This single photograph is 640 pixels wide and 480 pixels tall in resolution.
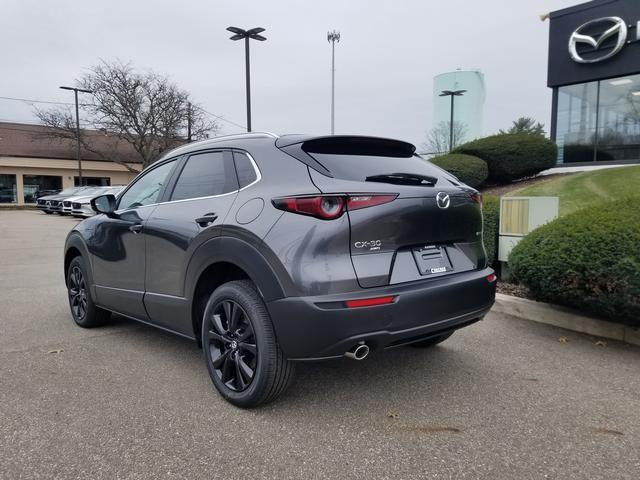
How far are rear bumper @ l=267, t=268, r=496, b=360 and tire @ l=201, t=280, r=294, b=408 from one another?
0.13m

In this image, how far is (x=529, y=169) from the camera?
15.0 metres

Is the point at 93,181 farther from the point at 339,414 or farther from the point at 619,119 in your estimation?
the point at 339,414

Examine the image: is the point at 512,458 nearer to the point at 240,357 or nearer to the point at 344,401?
the point at 344,401

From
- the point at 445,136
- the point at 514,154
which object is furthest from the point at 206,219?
the point at 445,136

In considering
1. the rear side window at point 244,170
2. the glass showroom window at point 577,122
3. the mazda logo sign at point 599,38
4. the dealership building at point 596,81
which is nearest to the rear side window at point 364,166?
the rear side window at point 244,170

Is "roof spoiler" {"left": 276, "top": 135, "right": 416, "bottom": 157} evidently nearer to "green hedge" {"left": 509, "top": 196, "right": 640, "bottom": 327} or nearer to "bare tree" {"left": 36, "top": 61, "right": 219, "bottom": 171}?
"green hedge" {"left": 509, "top": 196, "right": 640, "bottom": 327}

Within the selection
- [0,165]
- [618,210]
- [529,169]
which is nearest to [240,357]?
[618,210]

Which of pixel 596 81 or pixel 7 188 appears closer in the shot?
pixel 596 81

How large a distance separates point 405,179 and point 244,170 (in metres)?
1.07

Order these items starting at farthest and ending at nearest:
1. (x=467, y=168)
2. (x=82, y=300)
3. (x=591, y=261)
Answer: (x=467, y=168) → (x=82, y=300) → (x=591, y=261)

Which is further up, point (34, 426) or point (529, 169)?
point (529, 169)

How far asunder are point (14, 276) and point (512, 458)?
318 inches

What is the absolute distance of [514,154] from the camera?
47.9 ft

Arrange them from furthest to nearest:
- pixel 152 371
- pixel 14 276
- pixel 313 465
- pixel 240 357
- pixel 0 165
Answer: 1. pixel 0 165
2. pixel 14 276
3. pixel 152 371
4. pixel 240 357
5. pixel 313 465
